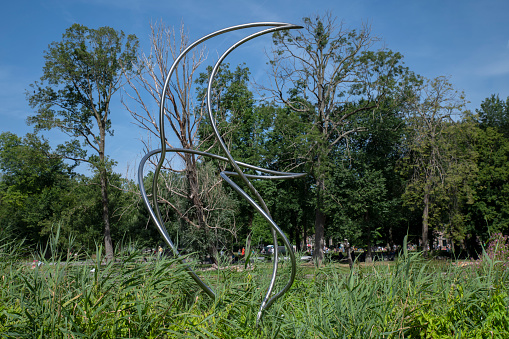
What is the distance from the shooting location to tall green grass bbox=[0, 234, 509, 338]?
3.52 metres

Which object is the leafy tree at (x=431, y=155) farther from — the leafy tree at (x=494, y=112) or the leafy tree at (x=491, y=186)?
the leafy tree at (x=494, y=112)

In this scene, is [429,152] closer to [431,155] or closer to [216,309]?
[431,155]

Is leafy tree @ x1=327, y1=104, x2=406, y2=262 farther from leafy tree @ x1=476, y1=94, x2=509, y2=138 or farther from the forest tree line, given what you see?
leafy tree @ x1=476, y1=94, x2=509, y2=138

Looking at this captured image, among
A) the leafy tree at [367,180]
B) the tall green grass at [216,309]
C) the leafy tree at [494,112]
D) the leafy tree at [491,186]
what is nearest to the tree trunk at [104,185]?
the leafy tree at [367,180]

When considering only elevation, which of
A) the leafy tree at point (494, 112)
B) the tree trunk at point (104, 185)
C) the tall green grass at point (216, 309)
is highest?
A: the leafy tree at point (494, 112)

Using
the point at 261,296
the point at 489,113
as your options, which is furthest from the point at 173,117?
the point at 489,113

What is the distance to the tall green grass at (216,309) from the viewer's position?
352 centimetres

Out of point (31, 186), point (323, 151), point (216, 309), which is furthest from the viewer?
point (31, 186)

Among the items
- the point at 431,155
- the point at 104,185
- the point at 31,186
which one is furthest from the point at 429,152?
the point at 31,186

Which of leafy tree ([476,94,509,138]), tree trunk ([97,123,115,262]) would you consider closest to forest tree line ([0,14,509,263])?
tree trunk ([97,123,115,262])

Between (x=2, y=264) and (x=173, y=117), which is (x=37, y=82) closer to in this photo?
(x=173, y=117)

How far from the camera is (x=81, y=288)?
3.73 m

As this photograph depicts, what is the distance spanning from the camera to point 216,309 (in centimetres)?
450

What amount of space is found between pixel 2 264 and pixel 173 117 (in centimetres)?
944
